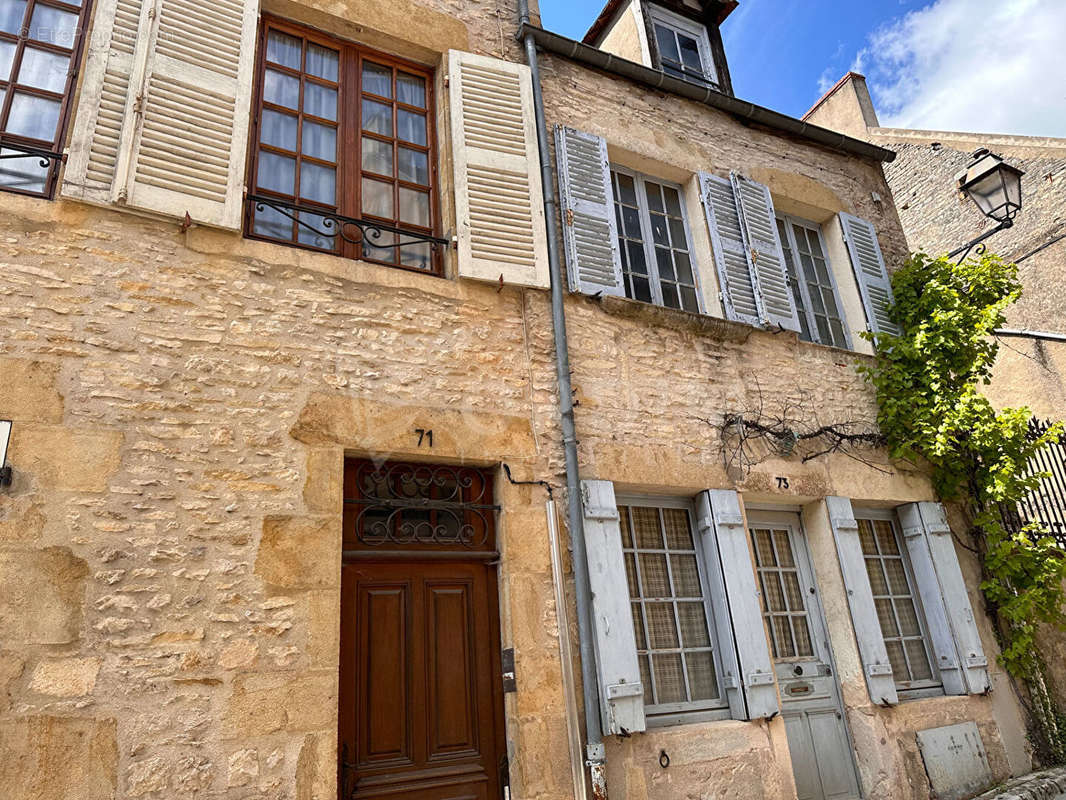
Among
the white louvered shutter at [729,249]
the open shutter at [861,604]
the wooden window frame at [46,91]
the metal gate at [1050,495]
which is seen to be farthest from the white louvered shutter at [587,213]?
the metal gate at [1050,495]

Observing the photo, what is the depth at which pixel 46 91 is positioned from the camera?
3.62 metres

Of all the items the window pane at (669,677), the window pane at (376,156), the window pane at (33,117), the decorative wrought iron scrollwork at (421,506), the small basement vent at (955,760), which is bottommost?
the small basement vent at (955,760)

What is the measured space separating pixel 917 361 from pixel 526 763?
14.3 feet

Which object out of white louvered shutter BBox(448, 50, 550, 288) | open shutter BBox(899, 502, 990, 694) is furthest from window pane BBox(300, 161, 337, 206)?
open shutter BBox(899, 502, 990, 694)

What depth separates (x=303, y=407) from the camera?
3.48 m

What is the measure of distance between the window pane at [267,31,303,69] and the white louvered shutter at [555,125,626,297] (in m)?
1.78

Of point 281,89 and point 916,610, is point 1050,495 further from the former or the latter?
point 281,89

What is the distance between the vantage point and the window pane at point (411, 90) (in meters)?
4.72

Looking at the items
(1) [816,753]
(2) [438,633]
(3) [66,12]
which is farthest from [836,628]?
(3) [66,12]

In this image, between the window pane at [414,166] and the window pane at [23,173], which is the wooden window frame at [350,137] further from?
the window pane at [23,173]

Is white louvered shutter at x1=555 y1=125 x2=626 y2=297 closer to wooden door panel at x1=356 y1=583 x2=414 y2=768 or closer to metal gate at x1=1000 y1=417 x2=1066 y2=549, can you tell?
wooden door panel at x1=356 y1=583 x2=414 y2=768

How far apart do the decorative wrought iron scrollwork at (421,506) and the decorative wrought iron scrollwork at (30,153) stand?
2109 millimetres

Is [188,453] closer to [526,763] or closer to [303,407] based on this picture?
[303,407]

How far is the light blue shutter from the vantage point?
4.13 metres
